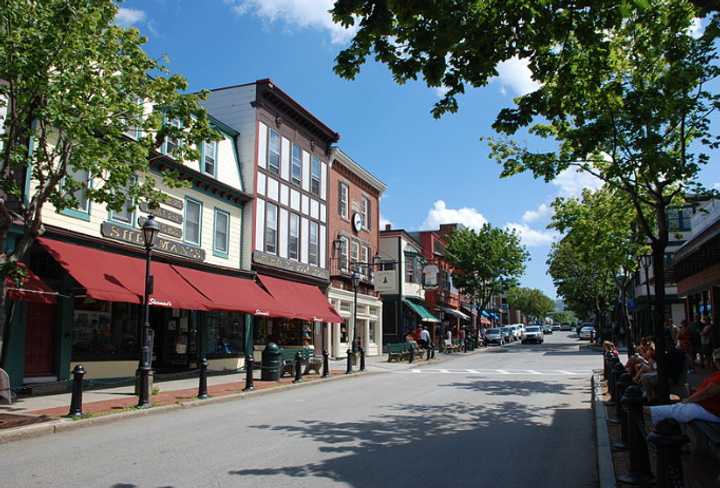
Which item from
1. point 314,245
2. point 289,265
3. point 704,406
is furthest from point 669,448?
point 314,245

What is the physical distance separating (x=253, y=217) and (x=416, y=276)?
2257cm

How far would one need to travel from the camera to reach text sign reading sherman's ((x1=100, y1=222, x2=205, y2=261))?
1786 cm

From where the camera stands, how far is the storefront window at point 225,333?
23.1m

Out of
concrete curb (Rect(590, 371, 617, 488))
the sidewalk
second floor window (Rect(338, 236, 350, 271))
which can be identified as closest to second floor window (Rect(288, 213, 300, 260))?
second floor window (Rect(338, 236, 350, 271))

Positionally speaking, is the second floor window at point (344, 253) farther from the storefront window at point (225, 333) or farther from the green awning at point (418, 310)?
the green awning at point (418, 310)

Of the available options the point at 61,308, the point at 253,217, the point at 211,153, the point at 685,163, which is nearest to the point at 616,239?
the point at 685,163

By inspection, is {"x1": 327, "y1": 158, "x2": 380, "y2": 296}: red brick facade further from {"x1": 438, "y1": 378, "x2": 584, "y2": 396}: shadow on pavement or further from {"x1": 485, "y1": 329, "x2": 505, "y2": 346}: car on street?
{"x1": 485, "y1": 329, "x2": 505, "y2": 346}: car on street

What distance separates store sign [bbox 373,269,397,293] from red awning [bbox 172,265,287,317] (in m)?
11.0

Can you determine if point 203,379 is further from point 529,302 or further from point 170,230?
point 529,302

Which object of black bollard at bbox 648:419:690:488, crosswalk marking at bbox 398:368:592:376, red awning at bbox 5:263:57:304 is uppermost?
red awning at bbox 5:263:57:304

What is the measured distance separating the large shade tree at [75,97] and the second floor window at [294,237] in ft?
48.0

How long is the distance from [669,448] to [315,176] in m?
26.9

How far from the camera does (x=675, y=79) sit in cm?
1088

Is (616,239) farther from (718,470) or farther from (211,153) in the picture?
(718,470)
